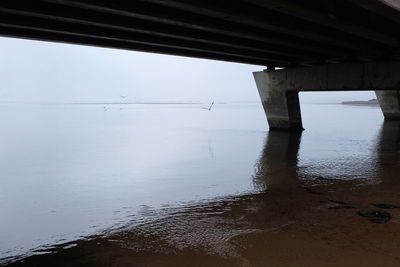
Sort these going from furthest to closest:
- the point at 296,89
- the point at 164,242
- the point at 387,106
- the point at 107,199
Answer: the point at 387,106 < the point at 296,89 < the point at 107,199 < the point at 164,242

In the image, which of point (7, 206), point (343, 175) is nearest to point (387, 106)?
point (343, 175)

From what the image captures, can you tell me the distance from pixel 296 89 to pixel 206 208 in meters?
13.7

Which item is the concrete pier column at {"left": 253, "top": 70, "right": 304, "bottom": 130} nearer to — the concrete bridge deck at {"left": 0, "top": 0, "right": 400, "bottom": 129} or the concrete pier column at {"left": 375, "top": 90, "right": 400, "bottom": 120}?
the concrete bridge deck at {"left": 0, "top": 0, "right": 400, "bottom": 129}

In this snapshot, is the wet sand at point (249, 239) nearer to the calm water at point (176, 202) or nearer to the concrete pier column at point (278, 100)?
the calm water at point (176, 202)

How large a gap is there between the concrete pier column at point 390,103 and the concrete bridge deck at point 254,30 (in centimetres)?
1158

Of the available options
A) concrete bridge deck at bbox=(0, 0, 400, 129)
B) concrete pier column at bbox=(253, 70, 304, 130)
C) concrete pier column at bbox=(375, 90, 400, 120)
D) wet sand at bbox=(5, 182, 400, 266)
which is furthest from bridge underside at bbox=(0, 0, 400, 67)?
concrete pier column at bbox=(375, 90, 400, 120)

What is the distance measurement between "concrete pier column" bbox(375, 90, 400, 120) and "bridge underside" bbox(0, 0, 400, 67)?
43.7ft

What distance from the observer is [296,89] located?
58.3ft

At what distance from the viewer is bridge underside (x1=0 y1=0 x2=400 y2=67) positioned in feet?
25.7

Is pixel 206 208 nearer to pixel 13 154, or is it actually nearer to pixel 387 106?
pixel 13 154

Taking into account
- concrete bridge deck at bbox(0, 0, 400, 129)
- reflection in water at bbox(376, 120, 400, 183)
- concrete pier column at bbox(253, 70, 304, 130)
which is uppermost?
concrete bridge deck at bbox(0, 0, 400, 129)

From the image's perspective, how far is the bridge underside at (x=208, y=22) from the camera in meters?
7.85

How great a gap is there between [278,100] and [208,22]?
10.1 m

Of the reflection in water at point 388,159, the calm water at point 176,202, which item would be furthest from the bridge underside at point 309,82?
the calm water at point 176,202
